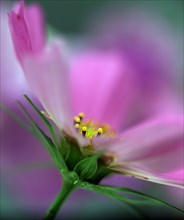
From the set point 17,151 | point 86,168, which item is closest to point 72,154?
point 86,168

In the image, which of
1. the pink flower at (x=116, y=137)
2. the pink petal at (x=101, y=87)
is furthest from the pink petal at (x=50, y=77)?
the pink petal at (x=101, y=87)

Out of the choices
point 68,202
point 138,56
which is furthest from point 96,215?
point 138,56

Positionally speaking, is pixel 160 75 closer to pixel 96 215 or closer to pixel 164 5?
pixel 96 215

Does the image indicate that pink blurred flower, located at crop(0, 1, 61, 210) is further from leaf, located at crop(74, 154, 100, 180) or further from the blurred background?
leaf, located at crop(74, 154, 100, 180)

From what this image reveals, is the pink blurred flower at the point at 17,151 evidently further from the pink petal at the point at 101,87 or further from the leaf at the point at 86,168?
the leaf at the point at 86,168

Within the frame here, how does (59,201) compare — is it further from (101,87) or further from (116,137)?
(101,87)
